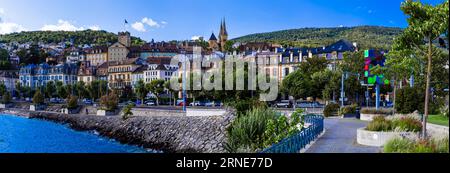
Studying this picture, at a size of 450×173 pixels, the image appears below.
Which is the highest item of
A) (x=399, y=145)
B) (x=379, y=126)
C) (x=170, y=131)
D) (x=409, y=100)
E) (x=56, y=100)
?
(x=409, y=100)

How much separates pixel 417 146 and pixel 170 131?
3829 centimetres

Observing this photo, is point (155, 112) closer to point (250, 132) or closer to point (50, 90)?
point (250, 132)

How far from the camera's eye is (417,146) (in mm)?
15148

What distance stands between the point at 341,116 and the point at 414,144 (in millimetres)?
29657

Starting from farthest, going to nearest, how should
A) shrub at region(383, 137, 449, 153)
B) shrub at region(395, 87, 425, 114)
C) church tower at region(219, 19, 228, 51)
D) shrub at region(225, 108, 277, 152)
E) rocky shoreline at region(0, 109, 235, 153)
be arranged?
church tower at region(219, 19, 228, 51) → rocky shoreline at region(0, 109, 235, 153) → shrub at region(395, 87, 425, 114) → shrub at region(225, 108, 277, 152) → shrub at region(383, 137, 449, 153)

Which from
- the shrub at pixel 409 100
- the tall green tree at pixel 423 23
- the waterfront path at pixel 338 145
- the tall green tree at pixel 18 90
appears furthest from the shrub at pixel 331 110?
the tall green tree at pixel 18 90

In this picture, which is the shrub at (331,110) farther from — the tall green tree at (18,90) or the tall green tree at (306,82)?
the tall green tree at (18,90)

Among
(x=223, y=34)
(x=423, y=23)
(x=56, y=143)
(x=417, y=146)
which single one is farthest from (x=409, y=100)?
(x=223, y=34)

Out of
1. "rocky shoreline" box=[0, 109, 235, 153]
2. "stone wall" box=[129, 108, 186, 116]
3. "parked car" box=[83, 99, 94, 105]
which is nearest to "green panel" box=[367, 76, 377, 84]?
"rocky shoreline" box=[0, 109, 235, 153]

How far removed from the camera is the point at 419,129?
21.0 metres

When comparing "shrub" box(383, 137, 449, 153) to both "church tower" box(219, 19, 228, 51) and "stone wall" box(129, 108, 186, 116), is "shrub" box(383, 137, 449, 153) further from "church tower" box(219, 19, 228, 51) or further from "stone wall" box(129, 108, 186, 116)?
"church tower" box(219, 19, 228, 51)

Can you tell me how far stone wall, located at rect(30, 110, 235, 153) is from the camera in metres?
42.9
